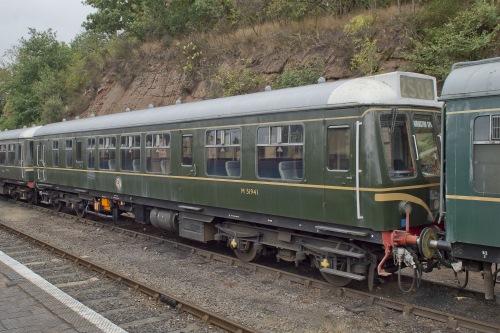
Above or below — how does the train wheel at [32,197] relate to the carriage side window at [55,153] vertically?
below

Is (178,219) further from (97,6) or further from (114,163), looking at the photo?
(97,6)

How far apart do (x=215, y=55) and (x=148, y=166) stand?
14651 mm

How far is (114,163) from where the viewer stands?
1352cm

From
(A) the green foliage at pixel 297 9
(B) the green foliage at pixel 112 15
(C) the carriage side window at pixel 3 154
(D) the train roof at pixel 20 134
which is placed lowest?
(C) the carriage side window at pixel 3 154

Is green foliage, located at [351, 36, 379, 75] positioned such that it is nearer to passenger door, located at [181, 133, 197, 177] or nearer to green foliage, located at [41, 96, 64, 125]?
passenger door, located at [181, 133, 197, 177]

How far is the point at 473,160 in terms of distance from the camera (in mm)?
5863

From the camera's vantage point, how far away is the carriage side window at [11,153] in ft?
68.7

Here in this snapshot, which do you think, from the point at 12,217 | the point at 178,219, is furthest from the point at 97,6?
the point at 178,219

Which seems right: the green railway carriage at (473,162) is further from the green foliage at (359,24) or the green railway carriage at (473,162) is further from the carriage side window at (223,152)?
the green foliage at (359,24)

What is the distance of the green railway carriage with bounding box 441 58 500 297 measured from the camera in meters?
5.68

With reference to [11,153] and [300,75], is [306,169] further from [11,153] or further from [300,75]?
[11,153]

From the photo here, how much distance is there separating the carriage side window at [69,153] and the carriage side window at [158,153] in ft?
16.9

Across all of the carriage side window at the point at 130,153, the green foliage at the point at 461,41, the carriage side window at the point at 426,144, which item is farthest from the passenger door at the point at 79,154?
the carriage side window at the point at 426,144

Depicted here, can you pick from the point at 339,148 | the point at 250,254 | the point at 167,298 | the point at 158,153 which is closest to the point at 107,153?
the point at 158,153
